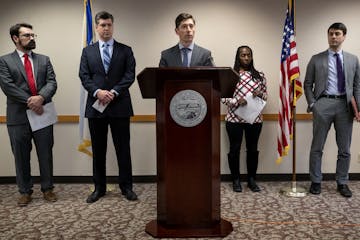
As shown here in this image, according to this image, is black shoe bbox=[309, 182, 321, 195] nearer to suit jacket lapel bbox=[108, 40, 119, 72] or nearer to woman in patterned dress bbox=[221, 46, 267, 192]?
woman in patterned dress bbox=[221, 46, 267, 192]

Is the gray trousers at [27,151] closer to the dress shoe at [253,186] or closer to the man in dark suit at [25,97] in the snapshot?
the man in dark suit at [25,97]

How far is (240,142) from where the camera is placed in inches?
164

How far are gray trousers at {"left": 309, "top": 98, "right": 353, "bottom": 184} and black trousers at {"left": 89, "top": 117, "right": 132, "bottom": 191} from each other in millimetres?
1946

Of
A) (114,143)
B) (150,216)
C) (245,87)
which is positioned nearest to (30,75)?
(114,143)

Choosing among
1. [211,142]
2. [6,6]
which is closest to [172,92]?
[211,142]

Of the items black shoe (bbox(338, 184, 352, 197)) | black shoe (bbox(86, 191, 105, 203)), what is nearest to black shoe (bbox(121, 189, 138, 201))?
black shoe (bbox(86, 191, 105, 203))

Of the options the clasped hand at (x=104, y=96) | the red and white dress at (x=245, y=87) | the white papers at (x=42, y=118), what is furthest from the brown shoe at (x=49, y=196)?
the red and white dress at (x=245, y=87)

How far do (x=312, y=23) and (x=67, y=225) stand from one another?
3476 mm

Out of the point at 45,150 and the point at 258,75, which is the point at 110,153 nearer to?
the point at 45,150

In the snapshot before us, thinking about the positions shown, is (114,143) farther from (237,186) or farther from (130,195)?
(237,186)

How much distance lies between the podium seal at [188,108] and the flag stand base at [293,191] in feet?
6.15

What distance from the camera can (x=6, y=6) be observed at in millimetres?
4438

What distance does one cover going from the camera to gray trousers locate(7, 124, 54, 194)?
3.66 metres

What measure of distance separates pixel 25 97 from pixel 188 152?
1.89 metres
